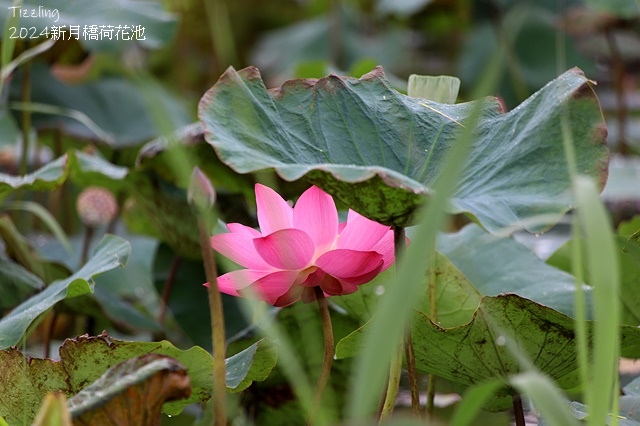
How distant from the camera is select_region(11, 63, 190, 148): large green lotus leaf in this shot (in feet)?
5.90

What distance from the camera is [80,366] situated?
631 mm

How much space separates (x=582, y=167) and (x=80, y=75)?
1.66 meters

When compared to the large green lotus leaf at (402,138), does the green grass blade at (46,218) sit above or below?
below

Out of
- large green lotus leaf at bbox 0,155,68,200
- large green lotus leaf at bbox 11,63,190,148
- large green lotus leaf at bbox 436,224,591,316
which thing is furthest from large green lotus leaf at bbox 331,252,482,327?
large green lotus leaf at bbox 11,63,190,148

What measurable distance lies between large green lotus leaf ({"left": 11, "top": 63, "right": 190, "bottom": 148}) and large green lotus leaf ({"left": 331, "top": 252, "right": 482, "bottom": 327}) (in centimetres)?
101

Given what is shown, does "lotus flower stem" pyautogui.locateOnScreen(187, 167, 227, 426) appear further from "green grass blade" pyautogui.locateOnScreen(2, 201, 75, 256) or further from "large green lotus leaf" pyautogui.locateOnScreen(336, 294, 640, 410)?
"green grass blade" pyautogui.locateOnScreen(2, 201, 75, 256)

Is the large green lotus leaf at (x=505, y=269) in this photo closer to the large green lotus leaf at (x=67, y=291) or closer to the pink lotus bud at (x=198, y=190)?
the large green lotus leaf at (x=67, y=291)

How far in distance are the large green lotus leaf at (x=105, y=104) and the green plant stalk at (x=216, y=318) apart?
126 centimetres

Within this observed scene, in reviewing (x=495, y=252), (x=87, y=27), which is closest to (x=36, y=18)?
(x=87, y=27)

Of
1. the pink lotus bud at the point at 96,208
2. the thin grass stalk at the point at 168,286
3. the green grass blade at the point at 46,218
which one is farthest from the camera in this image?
the pink lotus bud at the point at 96,208

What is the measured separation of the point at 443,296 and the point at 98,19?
78cm

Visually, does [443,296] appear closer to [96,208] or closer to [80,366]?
[80,366]

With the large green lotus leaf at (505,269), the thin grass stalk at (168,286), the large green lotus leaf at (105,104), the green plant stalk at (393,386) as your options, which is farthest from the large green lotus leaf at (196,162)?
the large green lotus leaf at (105,104)

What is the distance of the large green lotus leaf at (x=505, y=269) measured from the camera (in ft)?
2.69
